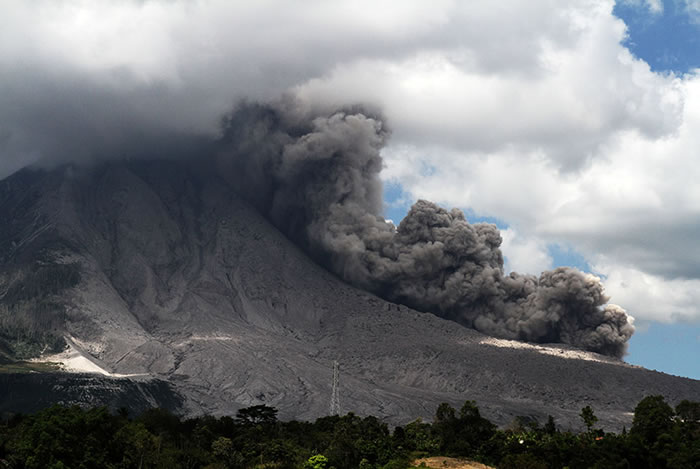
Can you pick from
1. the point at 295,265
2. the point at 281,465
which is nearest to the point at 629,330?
the point at 295,265

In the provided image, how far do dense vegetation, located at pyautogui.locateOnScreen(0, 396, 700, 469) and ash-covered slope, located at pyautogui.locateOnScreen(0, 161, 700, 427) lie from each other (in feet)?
103

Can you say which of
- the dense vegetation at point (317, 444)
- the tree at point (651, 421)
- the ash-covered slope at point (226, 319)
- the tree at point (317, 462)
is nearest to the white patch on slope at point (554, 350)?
the ash-covered slope at point (226, 319)

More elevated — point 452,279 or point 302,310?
point 452,279

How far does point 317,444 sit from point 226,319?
65.0 metres

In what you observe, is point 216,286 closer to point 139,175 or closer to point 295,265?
point 295,265

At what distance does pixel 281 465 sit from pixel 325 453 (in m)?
3.69

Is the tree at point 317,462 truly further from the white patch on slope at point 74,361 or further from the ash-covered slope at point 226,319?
the white patch on slope at point 74,361

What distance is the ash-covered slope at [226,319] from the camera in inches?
4067

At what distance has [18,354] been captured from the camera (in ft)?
348

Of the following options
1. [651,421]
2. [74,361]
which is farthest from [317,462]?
[74,361]

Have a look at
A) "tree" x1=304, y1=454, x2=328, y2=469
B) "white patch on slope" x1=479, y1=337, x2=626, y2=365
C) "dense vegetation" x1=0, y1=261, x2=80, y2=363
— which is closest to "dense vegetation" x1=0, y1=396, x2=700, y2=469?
"tree" x1=304, y1=454, x2=328, y2=469

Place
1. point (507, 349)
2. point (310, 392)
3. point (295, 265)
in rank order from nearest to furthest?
point (310, 392), point (507, 349), point (295, 265)

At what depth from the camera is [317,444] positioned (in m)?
60.2

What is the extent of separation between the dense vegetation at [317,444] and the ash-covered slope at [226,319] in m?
31.3
